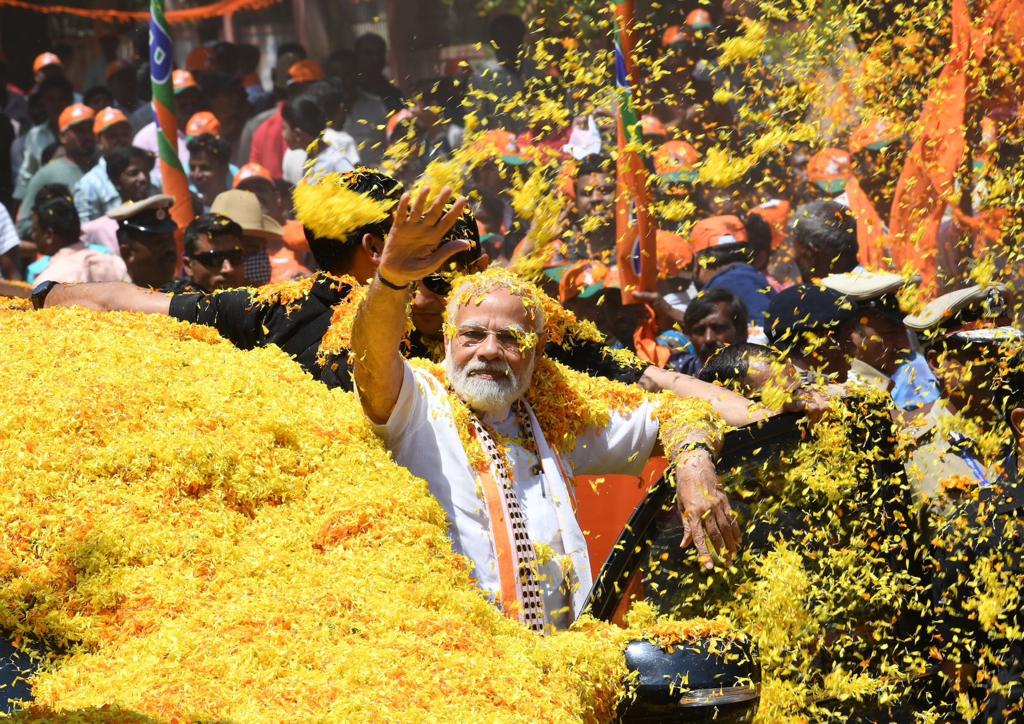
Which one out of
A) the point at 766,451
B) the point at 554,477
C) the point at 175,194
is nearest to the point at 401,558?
the point at 554,477

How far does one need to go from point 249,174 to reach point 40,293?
7701mm

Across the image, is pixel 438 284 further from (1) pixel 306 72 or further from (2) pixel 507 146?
(1) pixel 306 72

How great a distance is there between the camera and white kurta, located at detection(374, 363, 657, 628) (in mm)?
3947

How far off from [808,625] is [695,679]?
2.77 ft

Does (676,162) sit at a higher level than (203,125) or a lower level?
higher

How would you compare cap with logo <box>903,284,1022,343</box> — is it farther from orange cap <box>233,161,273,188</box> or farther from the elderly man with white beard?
orange cap <box>233,161,273,188</box>

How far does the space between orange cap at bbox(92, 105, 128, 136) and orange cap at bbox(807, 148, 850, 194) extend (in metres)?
7.76

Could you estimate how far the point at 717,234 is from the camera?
8156 millimetres

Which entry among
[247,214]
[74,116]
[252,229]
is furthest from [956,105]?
[74,116]

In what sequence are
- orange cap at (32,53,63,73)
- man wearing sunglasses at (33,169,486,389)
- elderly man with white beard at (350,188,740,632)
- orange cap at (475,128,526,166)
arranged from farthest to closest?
orange cap at (32,53,63,73) < orange cap at (475,128,526,166) < man wearing sunglasses at (33,169,486,389) < elderly man with white beard at (350,188,740,632)

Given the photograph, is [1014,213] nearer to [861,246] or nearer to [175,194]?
[861,246]

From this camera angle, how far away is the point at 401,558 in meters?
3.28

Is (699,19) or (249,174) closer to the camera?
(699,19)

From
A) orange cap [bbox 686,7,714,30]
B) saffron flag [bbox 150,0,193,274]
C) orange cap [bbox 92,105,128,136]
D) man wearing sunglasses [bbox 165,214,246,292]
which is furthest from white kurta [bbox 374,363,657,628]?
orange cap [bbox 92,105,128,136]
